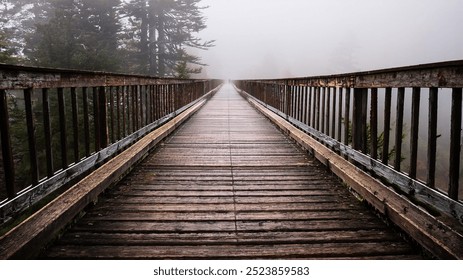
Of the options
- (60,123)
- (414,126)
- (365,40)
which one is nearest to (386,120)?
(414,126)

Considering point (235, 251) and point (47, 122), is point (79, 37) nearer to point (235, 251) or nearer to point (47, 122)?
point (47, 122)

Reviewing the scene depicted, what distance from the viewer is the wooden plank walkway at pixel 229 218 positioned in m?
2.45

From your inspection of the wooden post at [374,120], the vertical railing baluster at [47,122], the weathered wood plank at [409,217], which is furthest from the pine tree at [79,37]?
the weathered wood plank at [409,217]

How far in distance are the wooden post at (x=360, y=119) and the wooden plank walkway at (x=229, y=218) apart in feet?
1.57

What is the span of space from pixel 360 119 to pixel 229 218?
199cm

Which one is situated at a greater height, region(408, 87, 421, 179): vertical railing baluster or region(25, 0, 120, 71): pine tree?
region(25, 0, 120, 71): pine tree

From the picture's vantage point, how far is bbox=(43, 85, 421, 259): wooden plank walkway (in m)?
2.45

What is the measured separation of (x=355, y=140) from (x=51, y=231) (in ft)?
10.2

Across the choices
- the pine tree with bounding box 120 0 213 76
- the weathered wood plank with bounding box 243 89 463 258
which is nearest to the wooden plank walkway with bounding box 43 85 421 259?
the weathered wood plank with bounding box 243 89 463 258

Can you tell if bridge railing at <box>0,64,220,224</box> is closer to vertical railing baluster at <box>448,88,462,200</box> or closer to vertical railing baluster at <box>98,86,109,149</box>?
vertical railing baluster at <box>98,86,109,149</box>

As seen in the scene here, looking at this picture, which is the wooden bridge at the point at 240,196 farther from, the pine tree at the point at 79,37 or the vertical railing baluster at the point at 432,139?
the pine tree at the point at 79,37

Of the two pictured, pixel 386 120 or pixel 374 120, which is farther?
pixel 374 120

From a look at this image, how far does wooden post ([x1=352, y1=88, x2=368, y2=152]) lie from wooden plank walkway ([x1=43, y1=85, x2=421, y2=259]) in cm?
48

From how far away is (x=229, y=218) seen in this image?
300 centimetres
